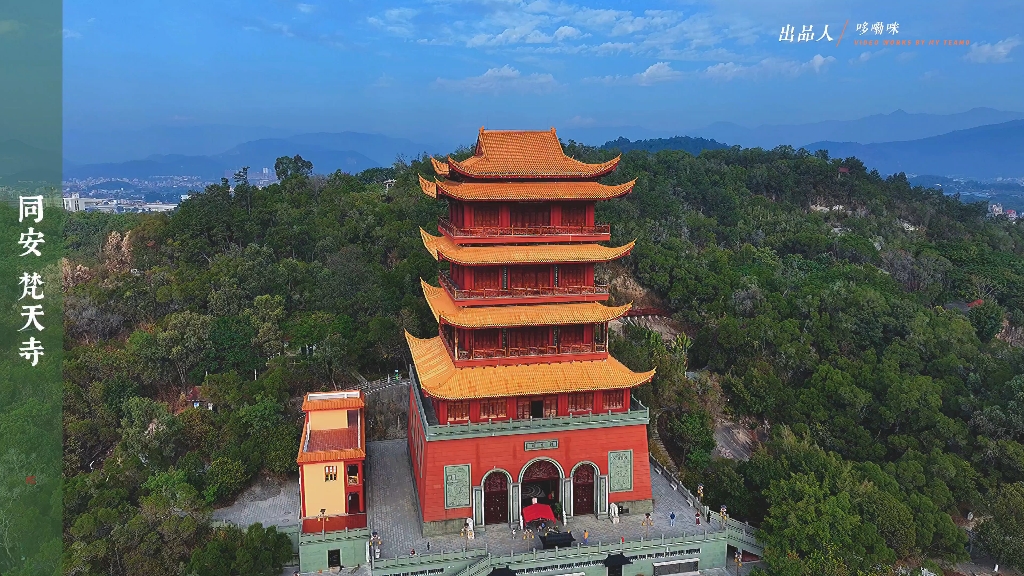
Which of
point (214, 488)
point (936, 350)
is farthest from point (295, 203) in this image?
point (936, 350)

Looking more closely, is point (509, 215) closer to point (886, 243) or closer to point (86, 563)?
point (86, 563)

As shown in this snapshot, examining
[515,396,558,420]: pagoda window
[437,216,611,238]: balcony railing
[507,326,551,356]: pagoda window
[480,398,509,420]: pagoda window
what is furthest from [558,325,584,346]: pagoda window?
[437,216,611,238]: balcony railing

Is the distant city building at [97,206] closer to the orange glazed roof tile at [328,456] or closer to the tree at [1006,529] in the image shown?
the orange glazed roof tile at [328,456]

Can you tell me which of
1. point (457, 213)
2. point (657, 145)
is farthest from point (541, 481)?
point (657, 145)

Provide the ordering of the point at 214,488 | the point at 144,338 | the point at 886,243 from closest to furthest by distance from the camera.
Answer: the point at 214,488 → the point at 144,338 → the point at 886,243

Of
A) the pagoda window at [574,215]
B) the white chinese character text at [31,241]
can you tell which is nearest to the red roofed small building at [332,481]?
the white chinese character text at [31,241]

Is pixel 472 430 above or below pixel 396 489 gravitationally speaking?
above
